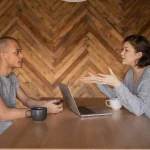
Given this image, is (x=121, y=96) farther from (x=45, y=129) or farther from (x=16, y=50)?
(x=16, y=50)

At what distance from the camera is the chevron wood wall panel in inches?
145

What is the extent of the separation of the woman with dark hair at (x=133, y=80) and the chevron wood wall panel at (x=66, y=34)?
145 cm

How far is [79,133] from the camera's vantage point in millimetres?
1229

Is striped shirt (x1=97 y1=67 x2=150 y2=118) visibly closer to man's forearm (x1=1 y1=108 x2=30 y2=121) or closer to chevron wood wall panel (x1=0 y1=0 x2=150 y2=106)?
man's forearm (x1=1 y1=108 x2=30 y2=121)

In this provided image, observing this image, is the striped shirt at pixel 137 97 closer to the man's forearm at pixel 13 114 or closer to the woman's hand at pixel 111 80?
the woman's hand at pixel 111 80

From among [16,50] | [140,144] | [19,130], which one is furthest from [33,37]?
[140,144]

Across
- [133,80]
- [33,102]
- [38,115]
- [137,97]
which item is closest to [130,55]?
[133,80]

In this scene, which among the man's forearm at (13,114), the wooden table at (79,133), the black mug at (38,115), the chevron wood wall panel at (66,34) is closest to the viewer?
the wooden table at (79,133)

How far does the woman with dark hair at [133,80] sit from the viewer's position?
5.41ft

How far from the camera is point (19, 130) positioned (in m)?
1.29

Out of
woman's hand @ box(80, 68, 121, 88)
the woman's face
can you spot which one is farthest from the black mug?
the woman's face

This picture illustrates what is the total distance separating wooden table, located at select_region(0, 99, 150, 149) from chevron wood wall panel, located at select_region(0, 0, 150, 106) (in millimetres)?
2079

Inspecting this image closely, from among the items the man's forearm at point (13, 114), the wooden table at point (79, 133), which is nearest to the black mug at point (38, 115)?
the wooden table at point (79, 133)

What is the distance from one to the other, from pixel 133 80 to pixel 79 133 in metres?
1.11
